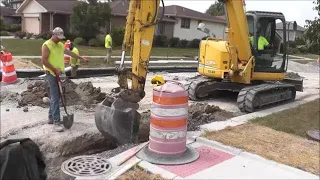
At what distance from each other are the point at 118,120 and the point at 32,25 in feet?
143

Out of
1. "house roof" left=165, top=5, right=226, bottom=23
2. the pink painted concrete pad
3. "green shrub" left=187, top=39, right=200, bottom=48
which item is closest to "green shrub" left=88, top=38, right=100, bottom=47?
"green shrub" left=187, top=39, right=200, bottom=48

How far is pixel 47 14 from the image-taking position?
43469mm

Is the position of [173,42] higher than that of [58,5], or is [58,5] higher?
[58,5]

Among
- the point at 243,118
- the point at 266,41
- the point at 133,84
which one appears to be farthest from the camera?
the point at 266,41

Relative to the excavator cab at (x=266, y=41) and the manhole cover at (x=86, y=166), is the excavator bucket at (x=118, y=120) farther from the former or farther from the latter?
the excavator cab at (x=266, y=41)

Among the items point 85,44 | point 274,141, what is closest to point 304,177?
point 274,141

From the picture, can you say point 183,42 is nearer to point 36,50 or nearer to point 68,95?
point 36,50

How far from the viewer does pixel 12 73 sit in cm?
1262

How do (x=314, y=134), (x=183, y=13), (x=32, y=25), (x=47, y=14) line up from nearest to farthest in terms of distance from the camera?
(x=314, y=134), (x=47, y=14), (x=32, y=25), (x=183, y=13)

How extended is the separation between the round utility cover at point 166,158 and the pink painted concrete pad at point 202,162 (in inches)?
3.3

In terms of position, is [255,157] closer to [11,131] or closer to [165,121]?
[165,121]

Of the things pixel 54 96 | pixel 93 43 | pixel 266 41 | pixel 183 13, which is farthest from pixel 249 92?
pixel 183 13

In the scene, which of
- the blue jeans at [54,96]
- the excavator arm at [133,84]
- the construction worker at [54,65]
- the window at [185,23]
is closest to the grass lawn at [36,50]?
the window at [185,23]

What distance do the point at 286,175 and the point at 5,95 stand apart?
789 centimetres
